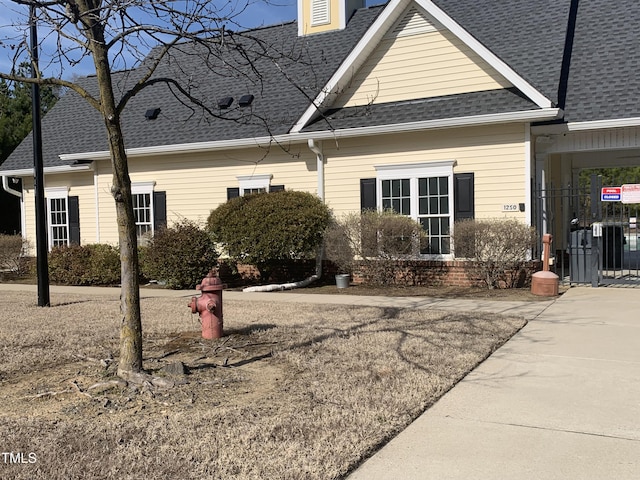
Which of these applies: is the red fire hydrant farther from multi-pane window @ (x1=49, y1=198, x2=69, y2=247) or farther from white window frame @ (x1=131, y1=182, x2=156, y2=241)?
multi-pane window @ (x1=49, y1=198, x2=69, y2=247)

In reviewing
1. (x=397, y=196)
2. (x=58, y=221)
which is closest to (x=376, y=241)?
(x=397, y=196)

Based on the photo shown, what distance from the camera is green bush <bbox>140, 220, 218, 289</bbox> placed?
1330cm

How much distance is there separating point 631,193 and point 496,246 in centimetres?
274

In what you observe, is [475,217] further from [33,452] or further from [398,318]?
[33,452]

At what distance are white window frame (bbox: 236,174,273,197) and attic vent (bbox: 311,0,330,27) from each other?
6.17 metres

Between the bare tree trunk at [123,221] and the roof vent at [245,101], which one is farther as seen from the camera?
the roof vent at [245,101]

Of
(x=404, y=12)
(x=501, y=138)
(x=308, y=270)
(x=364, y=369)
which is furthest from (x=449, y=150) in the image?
(x=364, y=369)

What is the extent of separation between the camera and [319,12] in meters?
18.3

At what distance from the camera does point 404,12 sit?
13320mm

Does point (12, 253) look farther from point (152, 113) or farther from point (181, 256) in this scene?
point (181, 256)

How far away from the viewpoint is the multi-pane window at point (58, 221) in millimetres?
18516

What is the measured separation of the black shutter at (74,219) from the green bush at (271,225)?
6.88 metres

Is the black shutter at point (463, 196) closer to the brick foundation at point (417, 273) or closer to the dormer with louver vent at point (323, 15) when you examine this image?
the brick foundation at point (417, 273)

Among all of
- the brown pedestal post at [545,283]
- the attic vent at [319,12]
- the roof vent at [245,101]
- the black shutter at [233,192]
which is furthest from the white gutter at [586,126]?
the attic vent at [319,12]
